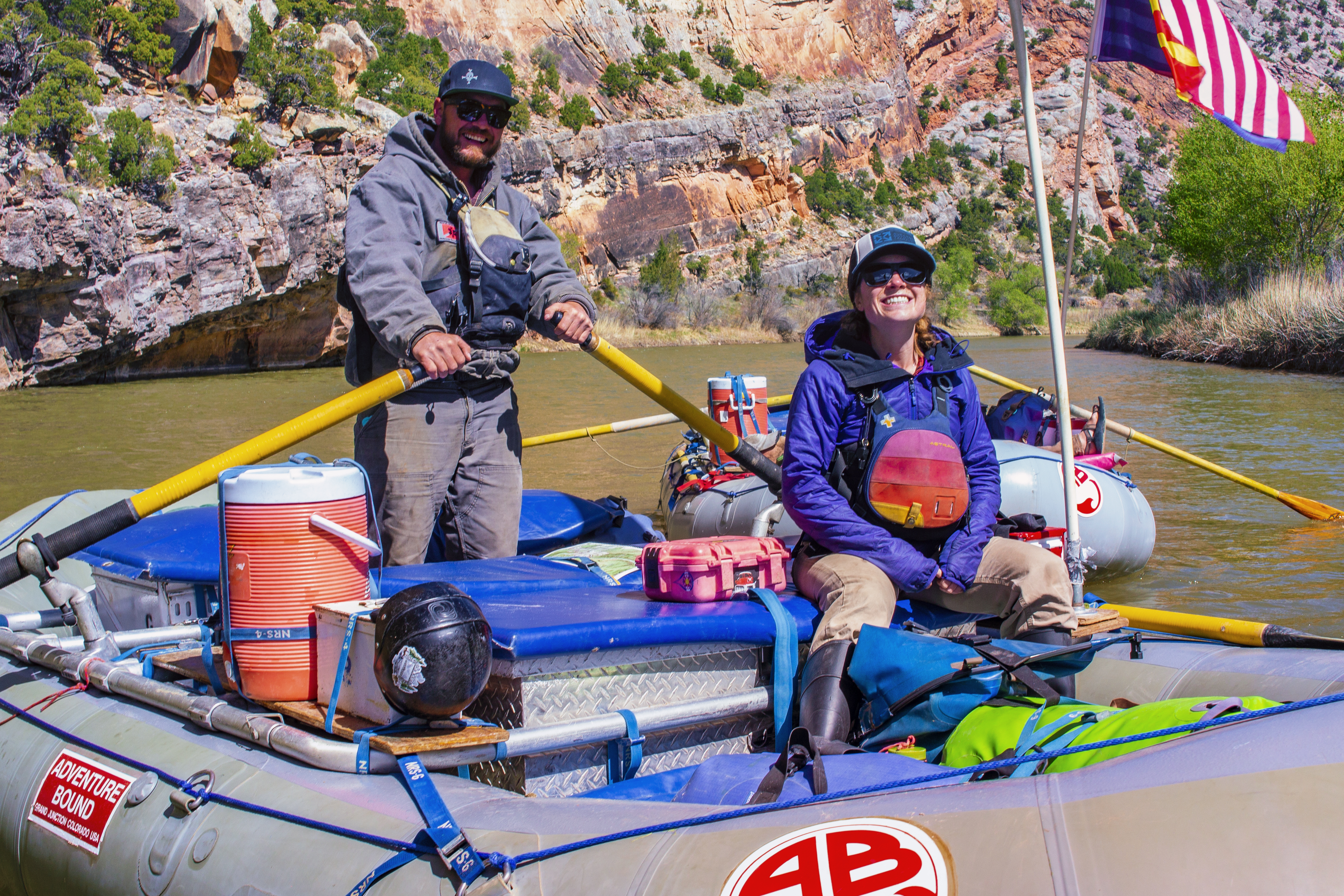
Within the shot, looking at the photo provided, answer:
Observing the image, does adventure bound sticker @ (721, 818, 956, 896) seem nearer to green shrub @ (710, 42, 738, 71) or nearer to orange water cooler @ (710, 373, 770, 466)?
orange water cooler @ (710, 373, 770, 466)

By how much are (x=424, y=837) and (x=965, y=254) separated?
6360 centimetres

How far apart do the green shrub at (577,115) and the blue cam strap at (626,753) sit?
45009 mm

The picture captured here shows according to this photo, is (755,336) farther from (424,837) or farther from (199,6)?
(424,837)

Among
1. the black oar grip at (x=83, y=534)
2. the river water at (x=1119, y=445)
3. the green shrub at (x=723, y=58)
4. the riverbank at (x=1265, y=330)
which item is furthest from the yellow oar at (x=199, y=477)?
the green shrub at (x=723, y=58)

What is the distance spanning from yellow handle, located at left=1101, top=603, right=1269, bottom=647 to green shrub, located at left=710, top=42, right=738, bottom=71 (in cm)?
5778

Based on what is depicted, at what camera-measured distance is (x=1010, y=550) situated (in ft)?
9.70

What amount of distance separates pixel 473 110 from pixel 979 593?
2303 millimetres

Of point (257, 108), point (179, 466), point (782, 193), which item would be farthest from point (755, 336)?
point (179, 466)

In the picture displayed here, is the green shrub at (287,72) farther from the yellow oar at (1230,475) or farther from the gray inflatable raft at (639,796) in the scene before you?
the gray inflatable raft at (639,796)

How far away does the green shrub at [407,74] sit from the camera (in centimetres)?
3650

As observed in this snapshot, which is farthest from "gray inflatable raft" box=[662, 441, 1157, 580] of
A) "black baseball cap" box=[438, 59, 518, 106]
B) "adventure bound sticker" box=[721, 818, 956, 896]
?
"adventure bound sticker" box=[721, 818, 956, 896]

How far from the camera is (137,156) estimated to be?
21.2 m

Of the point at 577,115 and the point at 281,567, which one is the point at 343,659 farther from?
the point at 577,115

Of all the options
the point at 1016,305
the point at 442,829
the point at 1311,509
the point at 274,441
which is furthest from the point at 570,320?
the point at 1016,305
